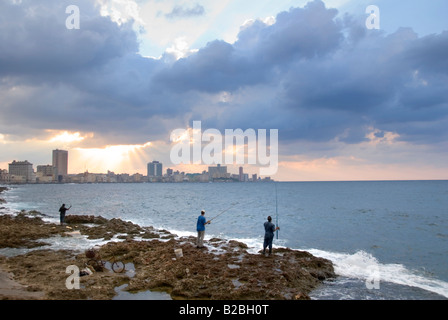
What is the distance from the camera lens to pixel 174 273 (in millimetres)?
12875

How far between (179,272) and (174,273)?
0.78 ft

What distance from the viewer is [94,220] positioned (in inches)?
1324

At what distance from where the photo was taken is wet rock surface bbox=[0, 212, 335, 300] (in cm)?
1098

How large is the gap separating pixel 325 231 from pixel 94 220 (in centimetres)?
2681

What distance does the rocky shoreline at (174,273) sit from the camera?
10.9m

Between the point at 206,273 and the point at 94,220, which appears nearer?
the point at 206,273

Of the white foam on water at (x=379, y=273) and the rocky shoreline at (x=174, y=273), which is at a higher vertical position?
the rocky shoreline at (x=174, y=273)

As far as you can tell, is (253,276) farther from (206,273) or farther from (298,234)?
(298,234)
